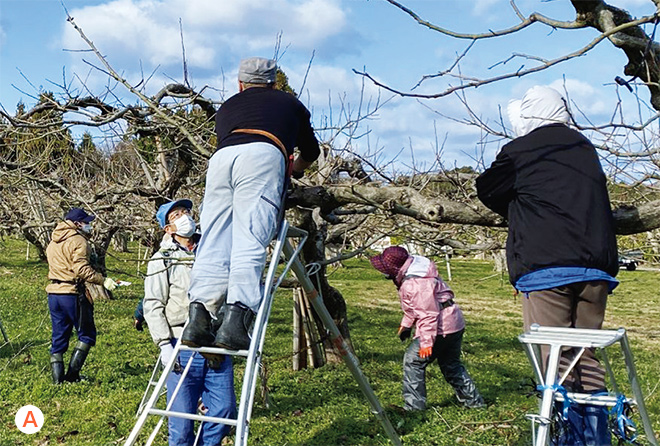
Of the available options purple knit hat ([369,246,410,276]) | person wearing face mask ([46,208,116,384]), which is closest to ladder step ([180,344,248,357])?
purple knit hat ([369,246,410,276])

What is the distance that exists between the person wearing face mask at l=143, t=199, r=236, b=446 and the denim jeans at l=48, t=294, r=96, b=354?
336cm

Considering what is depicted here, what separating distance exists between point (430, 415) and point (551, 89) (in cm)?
379

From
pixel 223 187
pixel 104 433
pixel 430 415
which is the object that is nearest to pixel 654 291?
pixel 430 415

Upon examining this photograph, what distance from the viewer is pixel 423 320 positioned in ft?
21.4

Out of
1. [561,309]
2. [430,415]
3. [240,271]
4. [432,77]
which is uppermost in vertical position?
[432,77]

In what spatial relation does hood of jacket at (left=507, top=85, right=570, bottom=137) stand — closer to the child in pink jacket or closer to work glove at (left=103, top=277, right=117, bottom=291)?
the child in pink jacket

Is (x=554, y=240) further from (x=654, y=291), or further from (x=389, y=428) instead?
(x=654, y=291)

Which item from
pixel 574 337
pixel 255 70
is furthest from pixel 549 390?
pixel 255 70

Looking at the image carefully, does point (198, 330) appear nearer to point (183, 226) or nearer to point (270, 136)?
point (270, 136)

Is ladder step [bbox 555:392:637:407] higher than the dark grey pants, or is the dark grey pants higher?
ladder step [bbox 555:392:637:407]

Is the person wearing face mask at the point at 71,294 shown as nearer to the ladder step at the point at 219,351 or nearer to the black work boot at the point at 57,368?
the black work boot at the point at 57,368

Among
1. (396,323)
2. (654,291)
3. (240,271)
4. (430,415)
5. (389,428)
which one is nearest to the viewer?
(240,271)

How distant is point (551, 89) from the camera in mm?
3492

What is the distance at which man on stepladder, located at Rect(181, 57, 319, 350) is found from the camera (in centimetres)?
309
